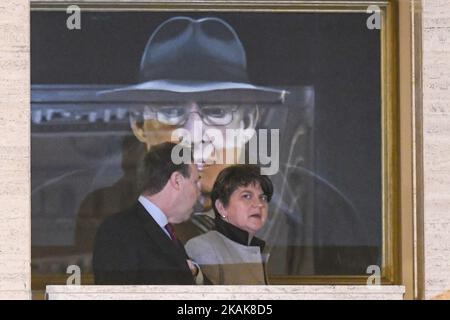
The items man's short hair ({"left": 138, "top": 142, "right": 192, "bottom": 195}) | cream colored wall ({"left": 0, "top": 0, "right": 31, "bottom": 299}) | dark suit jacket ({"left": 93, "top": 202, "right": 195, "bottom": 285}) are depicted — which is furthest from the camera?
man's short hair ({"left": 138, "top": 142, "right": 192, "bottom": 195})

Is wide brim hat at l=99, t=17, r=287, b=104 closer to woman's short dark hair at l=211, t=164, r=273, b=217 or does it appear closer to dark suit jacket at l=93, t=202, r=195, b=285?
woman's short dark hair at l=211, t=164, r=273, b=217

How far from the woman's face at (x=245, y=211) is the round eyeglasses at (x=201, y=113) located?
1.57 feet

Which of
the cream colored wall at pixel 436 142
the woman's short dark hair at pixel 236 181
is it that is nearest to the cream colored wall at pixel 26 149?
the cream colored wall at pixel 436 142

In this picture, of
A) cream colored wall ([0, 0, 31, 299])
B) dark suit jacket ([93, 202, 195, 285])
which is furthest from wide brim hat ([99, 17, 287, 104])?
dark suit jacket ([93, 202, 195, 285])

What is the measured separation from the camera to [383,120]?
530 inches

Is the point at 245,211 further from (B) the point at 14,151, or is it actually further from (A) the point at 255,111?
(B) the point at 14,151

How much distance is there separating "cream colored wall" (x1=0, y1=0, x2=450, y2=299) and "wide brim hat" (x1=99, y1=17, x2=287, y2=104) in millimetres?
640

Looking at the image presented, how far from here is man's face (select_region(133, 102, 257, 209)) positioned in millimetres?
13398

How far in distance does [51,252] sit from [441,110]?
2.69m

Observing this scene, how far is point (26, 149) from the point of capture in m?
13.1

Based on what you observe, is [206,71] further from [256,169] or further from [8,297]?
[8,297]

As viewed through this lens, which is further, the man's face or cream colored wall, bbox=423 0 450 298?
the man's face

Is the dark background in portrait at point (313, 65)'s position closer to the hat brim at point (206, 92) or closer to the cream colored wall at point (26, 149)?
the hat brim at point (206, 92)

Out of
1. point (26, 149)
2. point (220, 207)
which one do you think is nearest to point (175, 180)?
point (220, 207)
